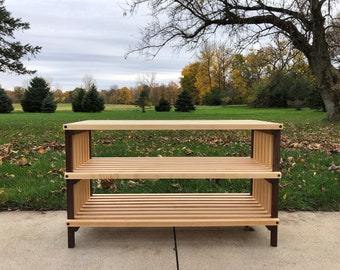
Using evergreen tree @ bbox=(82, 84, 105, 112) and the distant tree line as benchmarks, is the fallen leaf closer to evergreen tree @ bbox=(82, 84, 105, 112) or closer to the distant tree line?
the distant tree line

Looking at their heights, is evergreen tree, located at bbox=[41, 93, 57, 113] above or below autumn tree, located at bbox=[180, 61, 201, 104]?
below

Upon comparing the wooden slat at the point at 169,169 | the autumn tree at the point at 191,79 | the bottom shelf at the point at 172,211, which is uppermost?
the autumn tree at the point at 191,79

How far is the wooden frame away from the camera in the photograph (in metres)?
3.22

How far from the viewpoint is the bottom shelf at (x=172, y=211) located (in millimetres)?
3266

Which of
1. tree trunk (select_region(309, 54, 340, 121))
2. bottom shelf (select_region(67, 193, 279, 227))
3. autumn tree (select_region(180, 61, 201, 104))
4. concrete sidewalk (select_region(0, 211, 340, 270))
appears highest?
autumn tree (select_region(180, 61, 201, 104))

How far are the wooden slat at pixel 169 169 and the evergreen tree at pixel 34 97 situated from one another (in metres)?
42.9

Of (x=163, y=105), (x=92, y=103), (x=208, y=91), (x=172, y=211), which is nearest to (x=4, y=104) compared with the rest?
(x=92, y=103)

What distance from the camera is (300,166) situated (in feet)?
19.6

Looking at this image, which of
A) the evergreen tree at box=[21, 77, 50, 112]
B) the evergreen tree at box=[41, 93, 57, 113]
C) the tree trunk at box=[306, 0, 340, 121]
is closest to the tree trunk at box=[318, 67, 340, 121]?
the tree trunk at box=[306, 0, 340, 121]

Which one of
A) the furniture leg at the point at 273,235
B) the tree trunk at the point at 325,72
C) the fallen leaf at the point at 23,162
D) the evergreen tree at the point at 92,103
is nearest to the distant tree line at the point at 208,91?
the evergreen tree at the point at 92,103

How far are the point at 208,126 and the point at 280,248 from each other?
49.7 inches

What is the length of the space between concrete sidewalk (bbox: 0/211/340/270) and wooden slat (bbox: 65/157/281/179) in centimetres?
64

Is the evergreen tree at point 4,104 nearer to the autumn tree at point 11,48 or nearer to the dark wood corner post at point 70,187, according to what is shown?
the autumn tree at point 11,48

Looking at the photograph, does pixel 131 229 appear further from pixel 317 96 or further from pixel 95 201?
pixel 317 96
